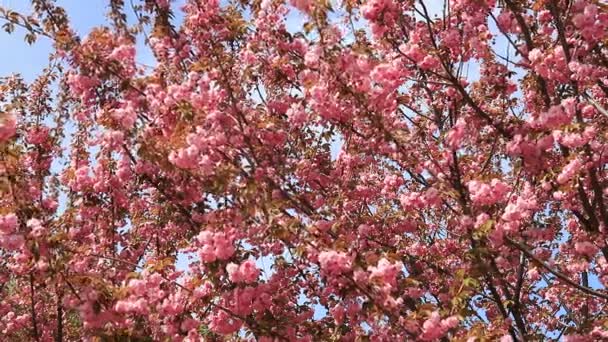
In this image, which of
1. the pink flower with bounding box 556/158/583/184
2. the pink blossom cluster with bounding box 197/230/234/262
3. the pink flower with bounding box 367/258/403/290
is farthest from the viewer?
the pink flower with bounding box 556/158/583/184

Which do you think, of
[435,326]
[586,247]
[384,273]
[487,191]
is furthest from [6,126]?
[586,247]

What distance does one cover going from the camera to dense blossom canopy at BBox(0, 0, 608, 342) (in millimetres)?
5270

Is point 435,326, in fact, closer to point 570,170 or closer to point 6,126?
point 570,170

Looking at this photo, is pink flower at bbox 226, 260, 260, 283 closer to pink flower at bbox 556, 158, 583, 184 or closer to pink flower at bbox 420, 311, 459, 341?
pink flower at bbox 420, 311, 459, 341

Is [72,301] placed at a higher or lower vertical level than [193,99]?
lower

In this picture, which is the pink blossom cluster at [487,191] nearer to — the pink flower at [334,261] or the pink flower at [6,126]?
the pink flower at [334,261]

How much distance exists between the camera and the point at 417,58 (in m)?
6.35

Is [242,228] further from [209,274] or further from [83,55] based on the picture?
[83,55]

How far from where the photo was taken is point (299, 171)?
22.6 feet

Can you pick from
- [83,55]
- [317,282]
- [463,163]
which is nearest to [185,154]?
[83,55]

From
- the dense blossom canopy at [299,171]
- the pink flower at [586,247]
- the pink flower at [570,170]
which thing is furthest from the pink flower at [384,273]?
the pink flower at [586,247]

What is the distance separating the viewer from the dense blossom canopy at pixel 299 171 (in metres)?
5.27

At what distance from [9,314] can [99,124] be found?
3.94 meters

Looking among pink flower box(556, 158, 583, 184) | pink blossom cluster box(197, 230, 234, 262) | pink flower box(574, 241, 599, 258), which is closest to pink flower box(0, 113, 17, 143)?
pink blossom cluster box(197, 230, 234, 262)
